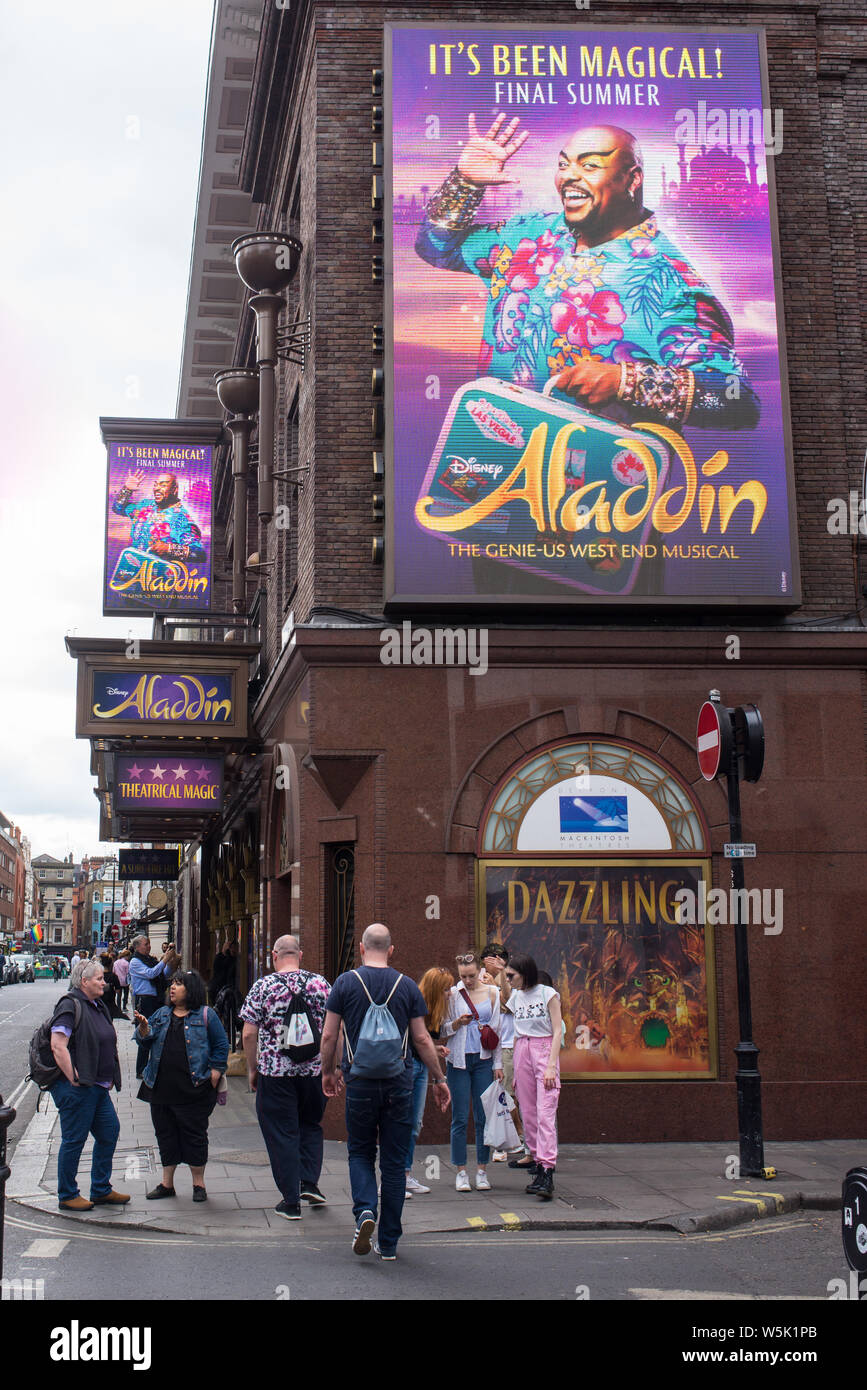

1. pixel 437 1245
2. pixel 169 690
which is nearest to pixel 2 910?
pixel 169 690

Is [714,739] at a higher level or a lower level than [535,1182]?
higher

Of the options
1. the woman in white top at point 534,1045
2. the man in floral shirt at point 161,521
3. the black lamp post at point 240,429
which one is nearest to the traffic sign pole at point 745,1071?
the woman in white top at point 534,1045

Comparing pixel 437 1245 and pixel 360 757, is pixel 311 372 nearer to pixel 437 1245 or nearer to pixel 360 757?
pixel 360 757

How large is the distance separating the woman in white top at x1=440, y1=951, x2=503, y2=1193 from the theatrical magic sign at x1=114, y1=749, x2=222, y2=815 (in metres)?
9.35

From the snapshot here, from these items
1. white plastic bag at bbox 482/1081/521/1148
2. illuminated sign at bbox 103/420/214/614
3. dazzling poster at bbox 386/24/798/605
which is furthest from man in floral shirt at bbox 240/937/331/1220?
illuminated sign at bbox 103/420/214/614

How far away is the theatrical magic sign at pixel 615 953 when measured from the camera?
1303cm

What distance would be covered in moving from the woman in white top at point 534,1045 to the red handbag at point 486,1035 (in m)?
0.23

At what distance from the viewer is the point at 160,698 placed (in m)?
17.8

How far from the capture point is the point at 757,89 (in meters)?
14.6

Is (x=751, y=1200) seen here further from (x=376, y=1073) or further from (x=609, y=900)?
(x=609, y=900)

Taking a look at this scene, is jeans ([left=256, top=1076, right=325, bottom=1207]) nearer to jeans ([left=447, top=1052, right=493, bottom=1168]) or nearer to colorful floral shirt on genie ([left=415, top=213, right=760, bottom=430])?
jeans ([left=447, top=1052, right=493, bottom=1168])

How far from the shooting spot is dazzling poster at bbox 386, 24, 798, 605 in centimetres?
1364

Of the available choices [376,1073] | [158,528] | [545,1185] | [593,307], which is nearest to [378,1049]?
[376,1073]

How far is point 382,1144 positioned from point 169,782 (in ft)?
40.1
